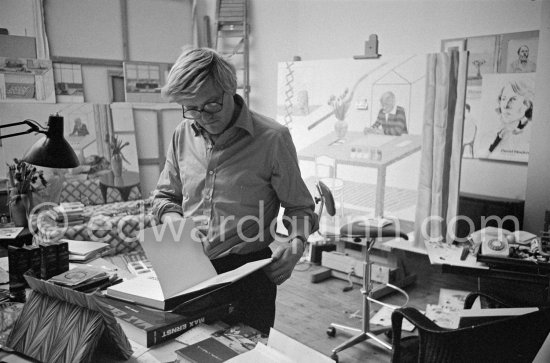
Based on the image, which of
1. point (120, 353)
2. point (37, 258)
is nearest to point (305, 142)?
point (37, 258)

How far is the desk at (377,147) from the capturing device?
138 inches

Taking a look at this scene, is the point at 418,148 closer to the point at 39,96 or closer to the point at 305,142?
the point at 305,142

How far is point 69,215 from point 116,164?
4.40 ft

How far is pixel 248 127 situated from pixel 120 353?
2.66 feet

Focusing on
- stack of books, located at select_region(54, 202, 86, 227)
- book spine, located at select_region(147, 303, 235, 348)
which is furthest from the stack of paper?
stack of books, located at select_region(54, 202, 86, 227)

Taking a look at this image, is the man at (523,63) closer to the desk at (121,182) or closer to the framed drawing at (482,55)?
the framed drawing at (482,55)

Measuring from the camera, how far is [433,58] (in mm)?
3256

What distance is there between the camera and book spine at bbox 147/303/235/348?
3.98ft

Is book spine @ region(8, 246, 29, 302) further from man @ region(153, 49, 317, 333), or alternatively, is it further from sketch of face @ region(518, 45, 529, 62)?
sketch of face @ region(518, 45, 529, 62)

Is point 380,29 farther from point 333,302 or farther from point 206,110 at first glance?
point 206,110

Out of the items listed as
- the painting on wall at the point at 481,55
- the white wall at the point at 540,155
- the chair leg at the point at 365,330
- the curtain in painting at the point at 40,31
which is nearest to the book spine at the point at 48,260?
the chair leg at the point at 365,330

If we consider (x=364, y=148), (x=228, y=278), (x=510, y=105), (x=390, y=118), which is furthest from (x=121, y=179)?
(x=228, y=278)

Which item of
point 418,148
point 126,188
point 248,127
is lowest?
point 126,188

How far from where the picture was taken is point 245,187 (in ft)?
5.15
